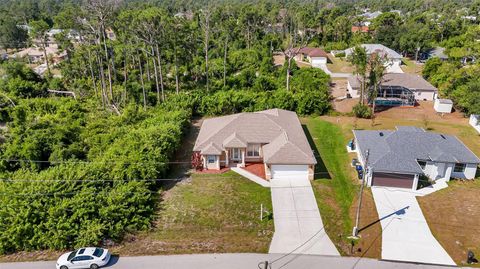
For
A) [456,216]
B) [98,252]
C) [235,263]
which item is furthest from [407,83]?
[98,252]

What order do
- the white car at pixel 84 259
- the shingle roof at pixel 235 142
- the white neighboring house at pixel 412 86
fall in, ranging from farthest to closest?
the white neighboring house at pixel 412 86, the shingle roof at pixel 235 142, the white car at pixel 84 259

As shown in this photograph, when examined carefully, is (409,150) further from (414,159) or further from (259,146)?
(259,146)

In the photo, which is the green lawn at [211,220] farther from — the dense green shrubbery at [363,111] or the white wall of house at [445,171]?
the dense green shrubbery at [363,111]

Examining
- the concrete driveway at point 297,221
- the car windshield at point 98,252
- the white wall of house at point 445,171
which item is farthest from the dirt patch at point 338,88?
the car windshield at point 98,252

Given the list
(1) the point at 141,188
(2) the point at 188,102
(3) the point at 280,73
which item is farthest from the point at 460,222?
(3) the point at 280,73

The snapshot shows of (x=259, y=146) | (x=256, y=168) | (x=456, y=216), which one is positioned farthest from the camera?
(x=259, y=146)

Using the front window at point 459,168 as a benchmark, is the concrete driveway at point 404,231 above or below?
below
